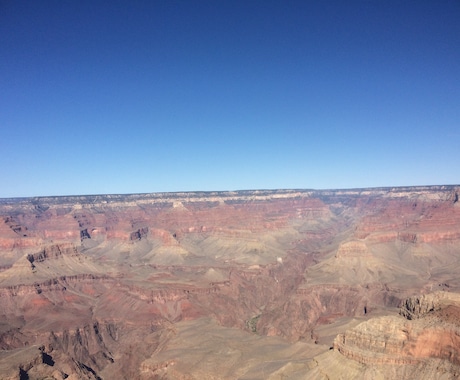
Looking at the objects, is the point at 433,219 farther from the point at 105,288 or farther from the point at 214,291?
the point at 105,288

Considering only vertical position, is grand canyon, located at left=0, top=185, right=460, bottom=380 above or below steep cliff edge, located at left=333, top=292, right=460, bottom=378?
below

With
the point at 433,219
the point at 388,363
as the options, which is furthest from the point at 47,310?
the point at 433,219

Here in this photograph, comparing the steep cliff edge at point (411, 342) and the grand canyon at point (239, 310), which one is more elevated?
the steep cliff edge at point (411, 342)

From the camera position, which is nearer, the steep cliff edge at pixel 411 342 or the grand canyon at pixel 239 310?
the steep cliff edge at pixel 411 342

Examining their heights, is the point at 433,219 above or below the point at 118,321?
above

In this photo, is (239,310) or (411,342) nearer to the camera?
(411,342)

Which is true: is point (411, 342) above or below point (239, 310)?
above

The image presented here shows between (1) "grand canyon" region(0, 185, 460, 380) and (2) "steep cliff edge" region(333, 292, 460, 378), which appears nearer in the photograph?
(2) "steep cliff edge" region(333, 292, 460, 378)

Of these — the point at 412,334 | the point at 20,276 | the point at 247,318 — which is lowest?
the point at 247,318
